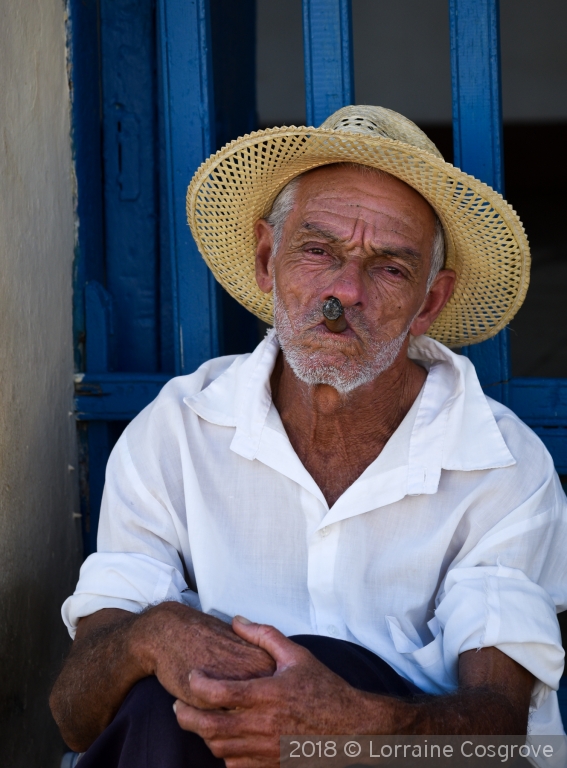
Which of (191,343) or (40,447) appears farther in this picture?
(191,343)

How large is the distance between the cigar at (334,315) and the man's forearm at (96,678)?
0.70 metres

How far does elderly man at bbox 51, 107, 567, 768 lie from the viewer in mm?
1624

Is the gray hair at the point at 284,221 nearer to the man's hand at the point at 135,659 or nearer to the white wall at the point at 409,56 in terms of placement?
the man's hand at the point at 135,659

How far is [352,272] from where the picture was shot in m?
1.88

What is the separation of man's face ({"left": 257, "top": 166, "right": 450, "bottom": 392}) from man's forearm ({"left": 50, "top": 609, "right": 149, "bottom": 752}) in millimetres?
653

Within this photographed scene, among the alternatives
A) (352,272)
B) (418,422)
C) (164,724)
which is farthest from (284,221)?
(164,724)

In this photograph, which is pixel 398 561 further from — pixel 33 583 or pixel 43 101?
pixel 43 101

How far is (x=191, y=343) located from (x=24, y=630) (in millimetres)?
850

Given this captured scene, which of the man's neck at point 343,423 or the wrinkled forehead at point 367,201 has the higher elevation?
the wrinkled forehead at point 367,201

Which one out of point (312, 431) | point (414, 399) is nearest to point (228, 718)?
point (312, 431)

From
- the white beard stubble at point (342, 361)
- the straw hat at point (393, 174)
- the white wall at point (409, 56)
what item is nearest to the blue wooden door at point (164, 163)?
the straw hat at point (393, 174)

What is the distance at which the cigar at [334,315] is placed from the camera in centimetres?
181

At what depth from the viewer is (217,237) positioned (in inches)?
86.0

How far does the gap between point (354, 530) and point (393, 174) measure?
760 millimetres
